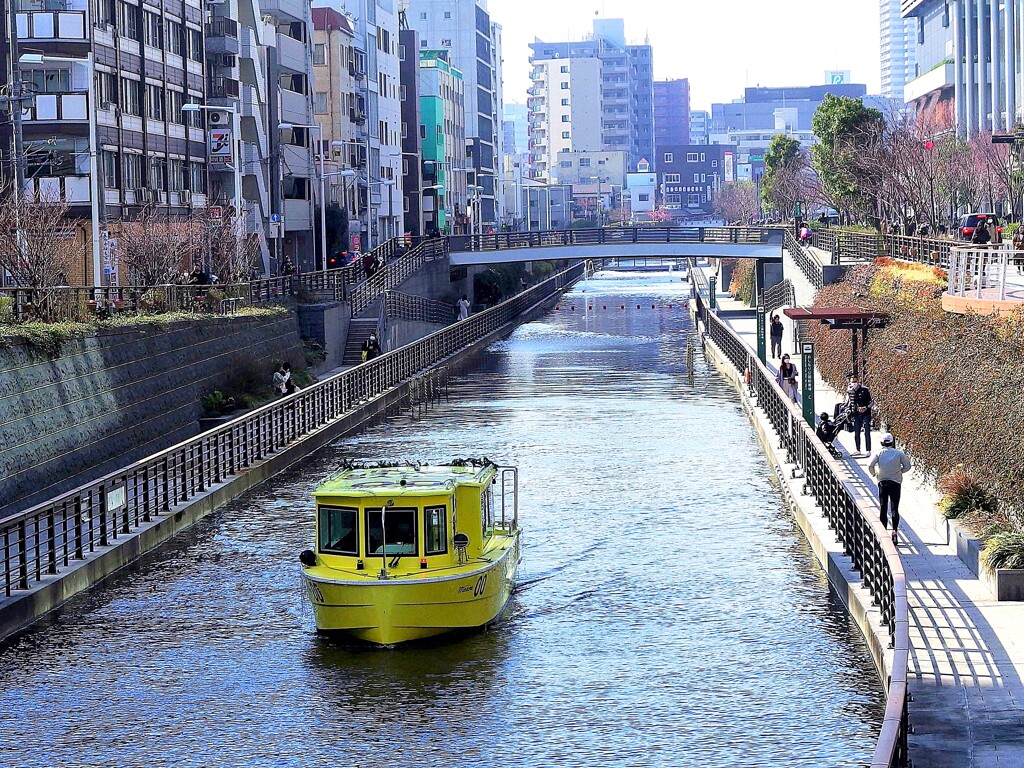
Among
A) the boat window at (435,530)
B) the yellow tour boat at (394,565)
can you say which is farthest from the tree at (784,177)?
the boat window at (435,530)

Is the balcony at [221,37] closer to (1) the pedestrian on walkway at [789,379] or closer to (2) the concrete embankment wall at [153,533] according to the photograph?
(2) the concrete embankment wall at [153,533]

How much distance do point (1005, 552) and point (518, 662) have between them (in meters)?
6.71

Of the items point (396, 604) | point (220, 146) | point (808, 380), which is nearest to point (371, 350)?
point (220, 146)

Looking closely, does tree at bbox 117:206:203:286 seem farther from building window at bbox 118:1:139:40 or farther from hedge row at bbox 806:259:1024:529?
hedge row at bbox 806:259:1024:529

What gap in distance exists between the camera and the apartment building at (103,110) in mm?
62250

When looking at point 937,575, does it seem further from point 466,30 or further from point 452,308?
point 466,30

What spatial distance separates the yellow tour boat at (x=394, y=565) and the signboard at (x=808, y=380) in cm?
1742

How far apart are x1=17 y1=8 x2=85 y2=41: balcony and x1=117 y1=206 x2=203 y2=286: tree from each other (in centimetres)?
720

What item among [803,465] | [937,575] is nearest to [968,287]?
[803,465]

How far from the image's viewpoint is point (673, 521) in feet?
114

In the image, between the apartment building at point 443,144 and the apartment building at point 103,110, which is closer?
the apartment building at point 103,110

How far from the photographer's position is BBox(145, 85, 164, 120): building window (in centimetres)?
7088

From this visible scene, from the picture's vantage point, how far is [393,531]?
23562mm

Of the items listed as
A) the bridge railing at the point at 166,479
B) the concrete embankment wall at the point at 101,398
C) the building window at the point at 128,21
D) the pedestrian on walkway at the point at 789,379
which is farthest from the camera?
the building window at the point at 128,21
